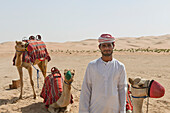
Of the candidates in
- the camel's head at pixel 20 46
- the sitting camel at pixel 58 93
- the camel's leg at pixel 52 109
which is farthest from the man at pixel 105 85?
the camel's head at pixel 20 46

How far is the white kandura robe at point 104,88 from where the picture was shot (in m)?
2.29

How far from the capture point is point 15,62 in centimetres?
551

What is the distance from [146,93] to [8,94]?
5580mm

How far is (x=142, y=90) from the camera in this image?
8.16 feet

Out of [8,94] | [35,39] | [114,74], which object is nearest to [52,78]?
[35,39]

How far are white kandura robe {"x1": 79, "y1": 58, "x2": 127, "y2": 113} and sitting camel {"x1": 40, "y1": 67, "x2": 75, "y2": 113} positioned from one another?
4.88 ft

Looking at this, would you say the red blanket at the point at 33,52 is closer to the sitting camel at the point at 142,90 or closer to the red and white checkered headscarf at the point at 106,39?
the red and white checkered headscarf at the point at 106,39

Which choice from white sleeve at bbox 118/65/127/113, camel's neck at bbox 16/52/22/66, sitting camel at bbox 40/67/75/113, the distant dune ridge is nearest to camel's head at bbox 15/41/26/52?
camel's neck at bbox 16/52/22/66

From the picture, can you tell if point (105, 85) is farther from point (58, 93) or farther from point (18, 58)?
point (18, 58)

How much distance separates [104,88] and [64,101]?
2076 millimetres

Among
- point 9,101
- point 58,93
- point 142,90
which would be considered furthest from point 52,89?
point 142,90

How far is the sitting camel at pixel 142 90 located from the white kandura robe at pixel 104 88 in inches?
9.9

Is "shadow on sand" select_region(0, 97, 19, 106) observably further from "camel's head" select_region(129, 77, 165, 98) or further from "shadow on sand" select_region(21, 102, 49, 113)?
"camel's head" select_region(129, 77, 165, 98)

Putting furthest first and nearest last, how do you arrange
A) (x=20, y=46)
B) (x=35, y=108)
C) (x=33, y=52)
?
1. (x=33, y=52)
2. (x=20, y=46)
3. (x=35, y=108)
